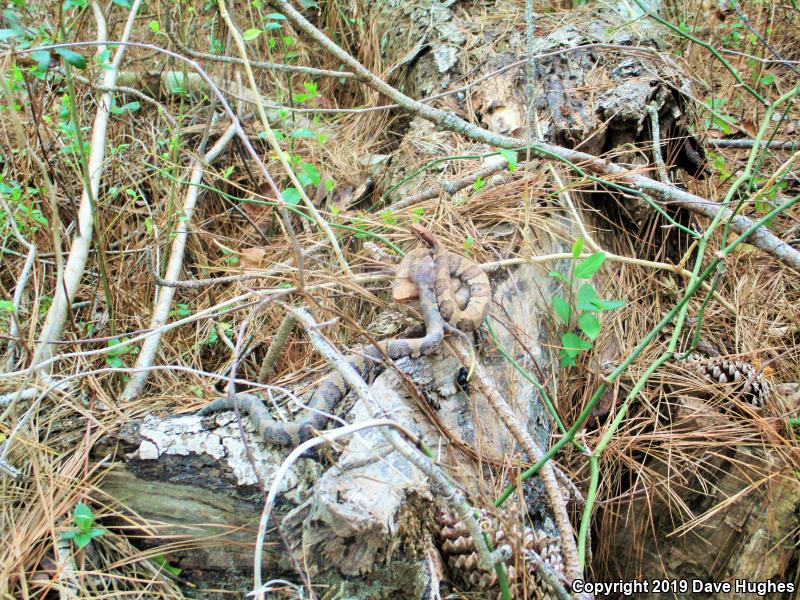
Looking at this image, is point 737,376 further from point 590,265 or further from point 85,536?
point 85,536

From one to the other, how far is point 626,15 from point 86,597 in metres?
4.95

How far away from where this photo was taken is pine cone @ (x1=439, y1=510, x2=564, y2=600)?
2.17 meters

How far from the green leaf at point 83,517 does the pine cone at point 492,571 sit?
1377mm

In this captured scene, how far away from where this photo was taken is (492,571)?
2184 mm

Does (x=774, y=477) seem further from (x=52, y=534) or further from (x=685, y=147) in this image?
(x=52, y=534)

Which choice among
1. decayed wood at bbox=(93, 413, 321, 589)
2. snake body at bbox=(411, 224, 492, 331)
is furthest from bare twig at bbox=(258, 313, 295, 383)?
snake body at bbox=(411, 224, 492, 331)

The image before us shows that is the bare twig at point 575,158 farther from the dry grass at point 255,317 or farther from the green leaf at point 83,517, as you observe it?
the green leaf at point 83,517

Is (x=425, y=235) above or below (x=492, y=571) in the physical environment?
above

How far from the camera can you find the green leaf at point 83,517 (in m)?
2.34

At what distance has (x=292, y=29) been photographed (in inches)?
207

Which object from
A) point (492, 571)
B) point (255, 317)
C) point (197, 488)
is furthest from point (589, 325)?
point (255, 317)

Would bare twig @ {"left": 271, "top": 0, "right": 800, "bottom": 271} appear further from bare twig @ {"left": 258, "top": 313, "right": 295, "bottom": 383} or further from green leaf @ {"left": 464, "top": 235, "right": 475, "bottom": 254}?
bare twig @ {"left": 258, "top": 313, "right": 295, "bottom": 383}

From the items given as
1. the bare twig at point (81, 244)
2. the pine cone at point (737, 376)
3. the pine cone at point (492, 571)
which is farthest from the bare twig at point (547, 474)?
the bare twig at point (81, 244)

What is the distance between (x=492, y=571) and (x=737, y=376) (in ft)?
6.21
